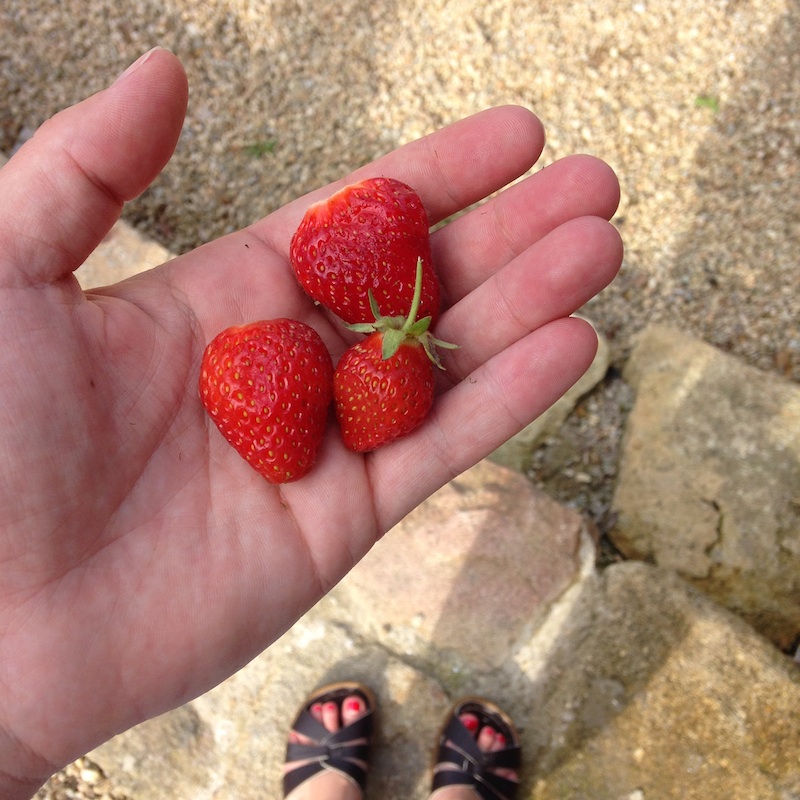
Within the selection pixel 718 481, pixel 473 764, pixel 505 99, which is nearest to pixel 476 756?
pixel 473 764

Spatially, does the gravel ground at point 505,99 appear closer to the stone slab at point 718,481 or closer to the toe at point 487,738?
the stone slab at point 718,481

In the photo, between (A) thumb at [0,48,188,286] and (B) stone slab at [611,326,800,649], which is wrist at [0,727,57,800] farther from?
(B) stone slab at [611,326,800,649]

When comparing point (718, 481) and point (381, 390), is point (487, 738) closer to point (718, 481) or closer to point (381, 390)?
point (718, 481)

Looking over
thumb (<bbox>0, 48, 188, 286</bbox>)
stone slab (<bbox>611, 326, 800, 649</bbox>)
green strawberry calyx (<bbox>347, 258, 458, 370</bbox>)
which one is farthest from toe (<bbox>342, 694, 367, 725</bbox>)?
thumb (<bbox>0, 48, 188, 286</bbox>)

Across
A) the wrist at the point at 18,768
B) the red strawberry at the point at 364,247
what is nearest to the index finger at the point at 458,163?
the red strawberry at the point at 364,247

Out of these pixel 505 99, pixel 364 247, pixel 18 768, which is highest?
pixel 364 247

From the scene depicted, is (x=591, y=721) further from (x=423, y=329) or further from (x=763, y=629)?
(x=423, y=329)
